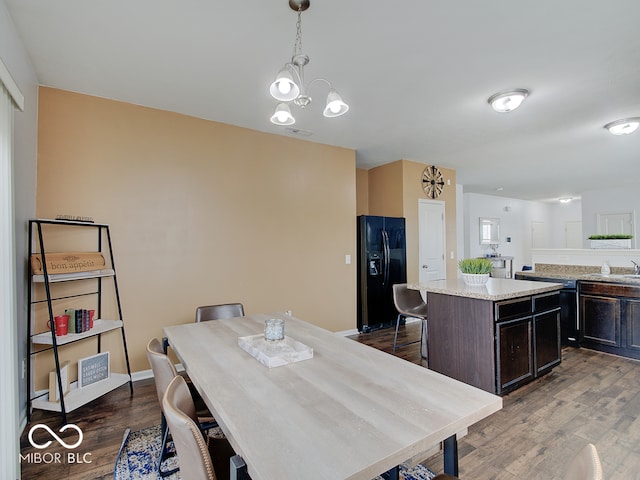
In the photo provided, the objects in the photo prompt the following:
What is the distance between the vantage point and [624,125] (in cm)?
362

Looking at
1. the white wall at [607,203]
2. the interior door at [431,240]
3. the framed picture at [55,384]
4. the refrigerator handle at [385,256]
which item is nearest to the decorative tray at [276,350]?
the framed picture at [55,384]

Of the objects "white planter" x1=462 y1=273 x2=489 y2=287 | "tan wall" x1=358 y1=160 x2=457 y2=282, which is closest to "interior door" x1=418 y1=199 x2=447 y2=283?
"tan wall" x1=358 y1=160 x2=457 y2=282

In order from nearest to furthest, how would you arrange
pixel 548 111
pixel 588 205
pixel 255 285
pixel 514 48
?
pixel 514 48 → pixel 548 111 → pixel 255 285 → pixel 588 205

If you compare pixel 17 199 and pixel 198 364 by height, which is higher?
pixel 17 199

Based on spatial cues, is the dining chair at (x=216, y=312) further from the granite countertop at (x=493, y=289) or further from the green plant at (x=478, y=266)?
the green plant at (x=478, y=266)

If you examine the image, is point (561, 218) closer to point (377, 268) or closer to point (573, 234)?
point (573, 234)

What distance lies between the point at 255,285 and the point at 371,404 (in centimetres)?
288

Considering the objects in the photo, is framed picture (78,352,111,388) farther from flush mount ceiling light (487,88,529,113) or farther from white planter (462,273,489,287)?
flush mount ceiling light (487,88,529,113)

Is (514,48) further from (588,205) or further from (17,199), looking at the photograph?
(588,205)

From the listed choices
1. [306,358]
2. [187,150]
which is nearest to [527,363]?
[306,358]

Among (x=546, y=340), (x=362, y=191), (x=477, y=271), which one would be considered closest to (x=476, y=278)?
(x=477, y=271)

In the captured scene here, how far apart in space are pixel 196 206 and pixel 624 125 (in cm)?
484

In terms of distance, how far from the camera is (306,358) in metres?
1.53

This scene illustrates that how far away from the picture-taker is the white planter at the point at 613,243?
457 cm
